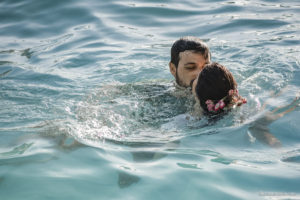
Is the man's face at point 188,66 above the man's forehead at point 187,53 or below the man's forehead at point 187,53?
below

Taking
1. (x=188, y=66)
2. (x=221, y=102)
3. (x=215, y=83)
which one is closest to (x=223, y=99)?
(x=221, y=102)

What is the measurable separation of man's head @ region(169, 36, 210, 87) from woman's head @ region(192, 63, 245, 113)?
853 mm

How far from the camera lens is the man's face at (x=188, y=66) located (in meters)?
4.50

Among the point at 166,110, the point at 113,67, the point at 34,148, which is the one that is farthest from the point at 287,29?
the point at 34,148

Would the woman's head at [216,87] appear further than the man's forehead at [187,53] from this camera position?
No

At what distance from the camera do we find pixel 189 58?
457cm

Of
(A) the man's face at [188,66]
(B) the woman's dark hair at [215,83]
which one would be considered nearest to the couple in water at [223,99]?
(B) the woman's dark hair at [215,83]

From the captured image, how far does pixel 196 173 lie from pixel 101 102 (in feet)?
6.96

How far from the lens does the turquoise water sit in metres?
2.82

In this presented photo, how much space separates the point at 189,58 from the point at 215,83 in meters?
1.08

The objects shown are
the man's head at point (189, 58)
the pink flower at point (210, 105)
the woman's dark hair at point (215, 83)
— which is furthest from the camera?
the man's head at point (189, 58)

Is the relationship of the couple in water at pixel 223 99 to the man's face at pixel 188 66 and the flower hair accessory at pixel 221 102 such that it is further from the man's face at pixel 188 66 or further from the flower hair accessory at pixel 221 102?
the man's face at pixel 188 66

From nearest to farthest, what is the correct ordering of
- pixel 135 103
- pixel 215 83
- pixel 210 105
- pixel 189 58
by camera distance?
pixel 215 83 → pixel 210 105 → pixel 189 58 → pixel 135 103

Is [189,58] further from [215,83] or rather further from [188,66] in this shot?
[215,83]
